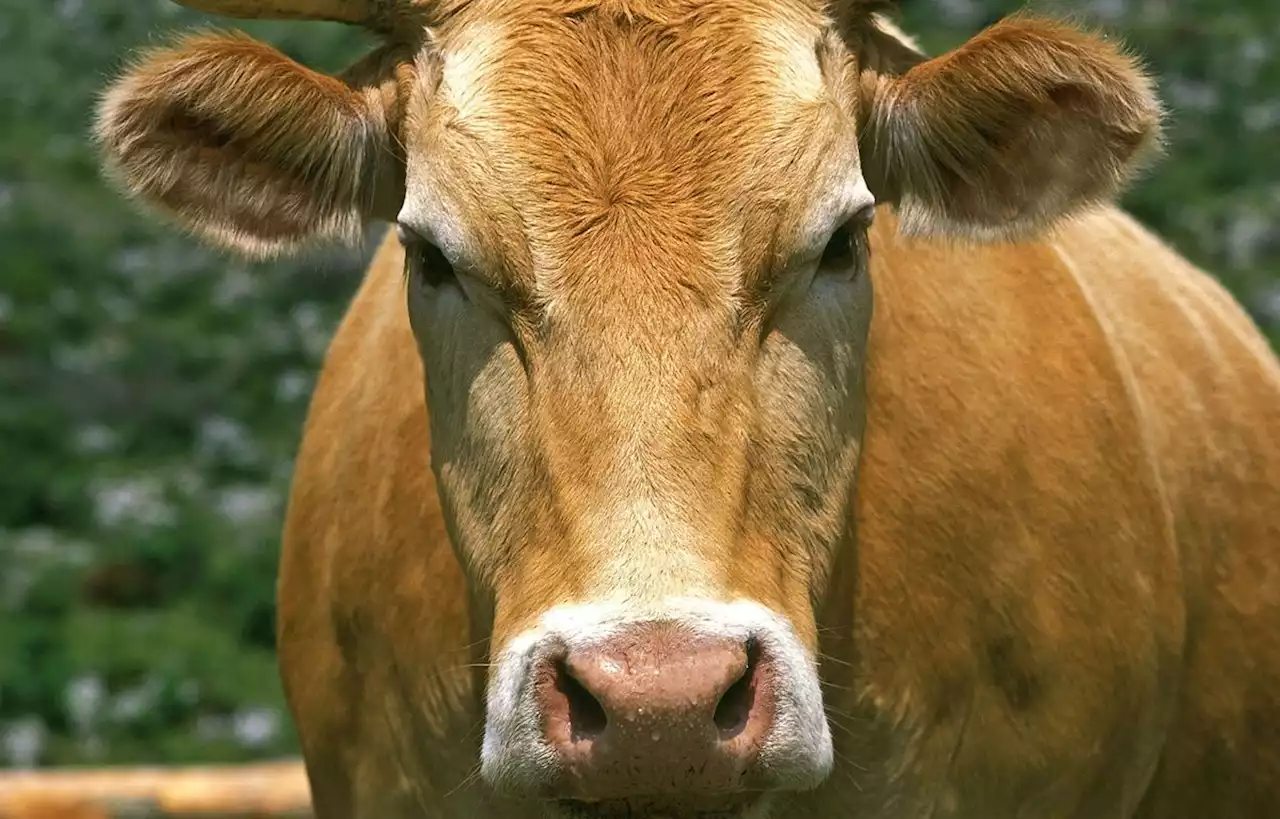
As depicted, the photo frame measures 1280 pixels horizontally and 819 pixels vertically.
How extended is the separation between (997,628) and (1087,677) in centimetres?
23

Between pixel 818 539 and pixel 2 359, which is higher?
pixel 818 539

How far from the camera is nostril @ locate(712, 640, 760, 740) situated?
10.8 ft

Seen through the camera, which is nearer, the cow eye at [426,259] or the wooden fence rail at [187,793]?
the cow eye at [426,259]

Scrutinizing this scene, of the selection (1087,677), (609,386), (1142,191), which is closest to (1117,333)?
(1087,677)

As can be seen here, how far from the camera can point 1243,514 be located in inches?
211

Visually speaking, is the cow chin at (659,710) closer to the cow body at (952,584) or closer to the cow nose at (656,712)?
the cow nose at (656,712)

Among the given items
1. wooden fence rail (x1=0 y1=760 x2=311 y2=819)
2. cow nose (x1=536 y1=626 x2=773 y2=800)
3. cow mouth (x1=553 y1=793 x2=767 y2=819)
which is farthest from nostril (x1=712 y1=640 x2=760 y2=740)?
wooden fence rail (x1=0 y1=760 x2=311 y2=819)

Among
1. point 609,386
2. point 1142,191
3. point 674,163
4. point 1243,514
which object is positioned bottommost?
point 1142,191

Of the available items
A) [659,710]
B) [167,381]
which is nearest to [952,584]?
[659,710]

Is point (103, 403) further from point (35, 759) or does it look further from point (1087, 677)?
point (1087, 677)

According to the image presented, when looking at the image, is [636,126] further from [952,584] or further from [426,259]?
[952,584]

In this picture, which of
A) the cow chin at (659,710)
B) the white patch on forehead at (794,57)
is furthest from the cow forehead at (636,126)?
the cow chin at (659,710)

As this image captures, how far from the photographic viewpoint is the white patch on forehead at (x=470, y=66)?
12.5ft

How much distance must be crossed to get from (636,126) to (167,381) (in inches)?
332
